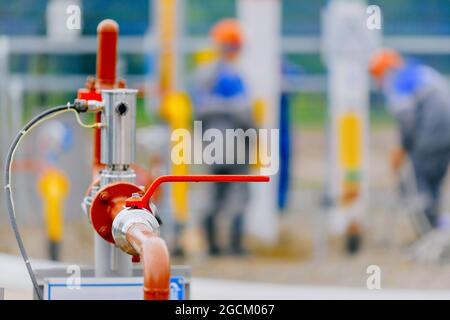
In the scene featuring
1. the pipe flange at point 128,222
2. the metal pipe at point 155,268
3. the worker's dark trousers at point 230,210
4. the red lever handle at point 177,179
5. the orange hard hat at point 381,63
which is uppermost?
the orange hard hat at point 381,63

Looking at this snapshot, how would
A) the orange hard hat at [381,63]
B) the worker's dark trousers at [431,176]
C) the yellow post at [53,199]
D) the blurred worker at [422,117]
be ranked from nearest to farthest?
the yellow post at [53,199] < the blurred worker at [422,117] < the worker's dark trousers at [431,176] < the orange hard hat at [381,63]

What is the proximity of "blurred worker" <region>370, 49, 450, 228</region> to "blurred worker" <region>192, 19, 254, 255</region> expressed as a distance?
1.09m

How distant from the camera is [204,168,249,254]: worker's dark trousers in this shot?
928cm

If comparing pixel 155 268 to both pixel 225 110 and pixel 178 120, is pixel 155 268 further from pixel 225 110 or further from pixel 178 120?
pixel 178 120

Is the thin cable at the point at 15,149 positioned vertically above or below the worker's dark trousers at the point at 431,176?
above

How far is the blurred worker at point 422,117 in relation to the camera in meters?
9.26

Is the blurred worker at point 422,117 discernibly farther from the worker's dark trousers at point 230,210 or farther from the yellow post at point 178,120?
the yellow post at point 178,120

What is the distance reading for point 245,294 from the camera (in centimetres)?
473

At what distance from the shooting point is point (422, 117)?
367 inches

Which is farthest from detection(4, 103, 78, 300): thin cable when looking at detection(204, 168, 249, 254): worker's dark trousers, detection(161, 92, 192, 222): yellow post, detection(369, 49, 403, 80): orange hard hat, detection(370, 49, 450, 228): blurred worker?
detection(369, 49, 403, 80): orange hard hat

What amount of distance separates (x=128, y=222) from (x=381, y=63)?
7295mm

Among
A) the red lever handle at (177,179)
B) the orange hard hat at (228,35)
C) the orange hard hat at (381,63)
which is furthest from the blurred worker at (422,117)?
the red lever handle at (177,179)

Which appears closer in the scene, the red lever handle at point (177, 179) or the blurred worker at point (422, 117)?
the red lever handle at point (177, 179)
